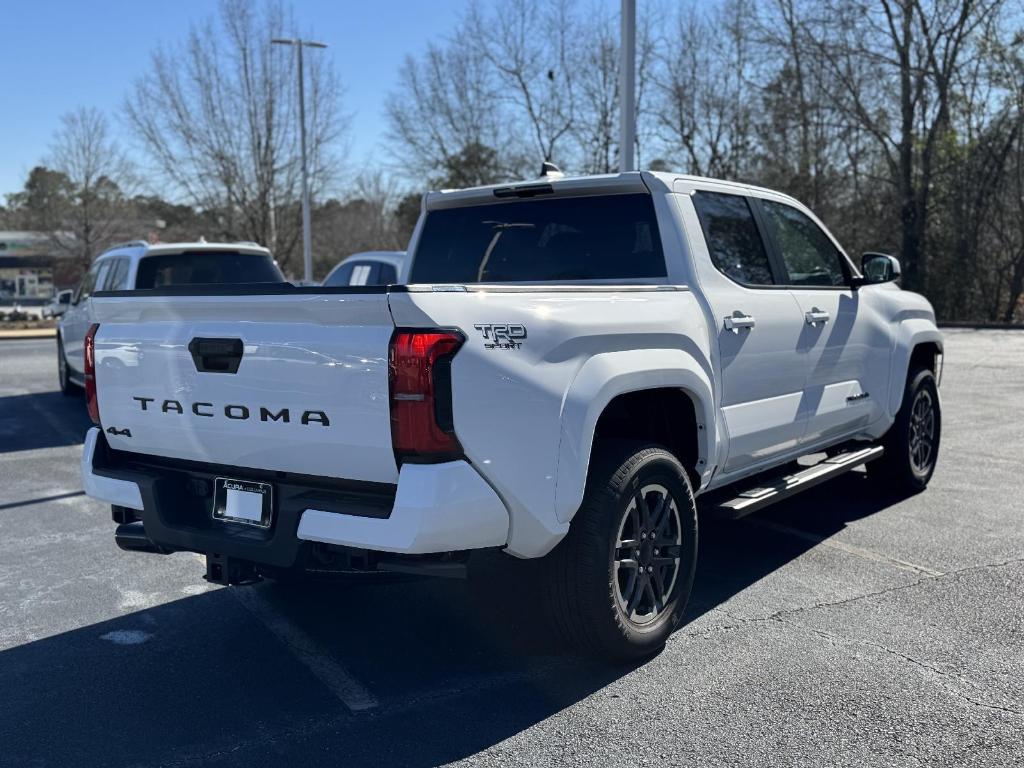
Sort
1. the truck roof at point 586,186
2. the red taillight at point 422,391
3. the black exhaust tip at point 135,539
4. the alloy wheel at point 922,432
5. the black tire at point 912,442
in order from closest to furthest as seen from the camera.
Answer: the red taillight at point 422,391
the black exhaust tip at point 135,539
the truck roof at point 586,186
the black tire at point 912,442
the alloy wheel at point 922,432

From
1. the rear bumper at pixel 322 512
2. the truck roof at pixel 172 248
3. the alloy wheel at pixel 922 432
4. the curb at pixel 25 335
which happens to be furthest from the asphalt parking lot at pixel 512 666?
the curb at pixel 25 335

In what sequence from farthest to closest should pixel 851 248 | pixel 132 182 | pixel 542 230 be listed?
pixel 132 182
pixel 851 248
pixel 542 230

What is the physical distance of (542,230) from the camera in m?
5.14

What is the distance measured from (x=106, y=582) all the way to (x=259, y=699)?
1848mm

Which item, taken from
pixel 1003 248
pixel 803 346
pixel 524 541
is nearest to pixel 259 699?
pixel 524 541

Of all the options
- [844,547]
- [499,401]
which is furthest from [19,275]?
[499,401]

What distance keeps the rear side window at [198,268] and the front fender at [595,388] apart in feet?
23.1

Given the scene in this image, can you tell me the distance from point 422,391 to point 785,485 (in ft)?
8.67

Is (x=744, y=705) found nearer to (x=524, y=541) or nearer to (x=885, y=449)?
(x=524, y=541)

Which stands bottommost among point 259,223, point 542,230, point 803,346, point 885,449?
point 885,449

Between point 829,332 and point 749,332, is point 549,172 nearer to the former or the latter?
point 749,332

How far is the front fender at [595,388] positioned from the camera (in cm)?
359

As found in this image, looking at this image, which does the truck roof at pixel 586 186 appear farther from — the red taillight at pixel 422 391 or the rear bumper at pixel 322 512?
the rear bumper at pixel 322 512

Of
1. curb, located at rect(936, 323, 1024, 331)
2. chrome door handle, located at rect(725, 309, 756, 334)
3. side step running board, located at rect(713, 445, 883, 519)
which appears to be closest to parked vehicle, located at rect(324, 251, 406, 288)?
side step running board, located at rect(713, 445, 883, 519)
